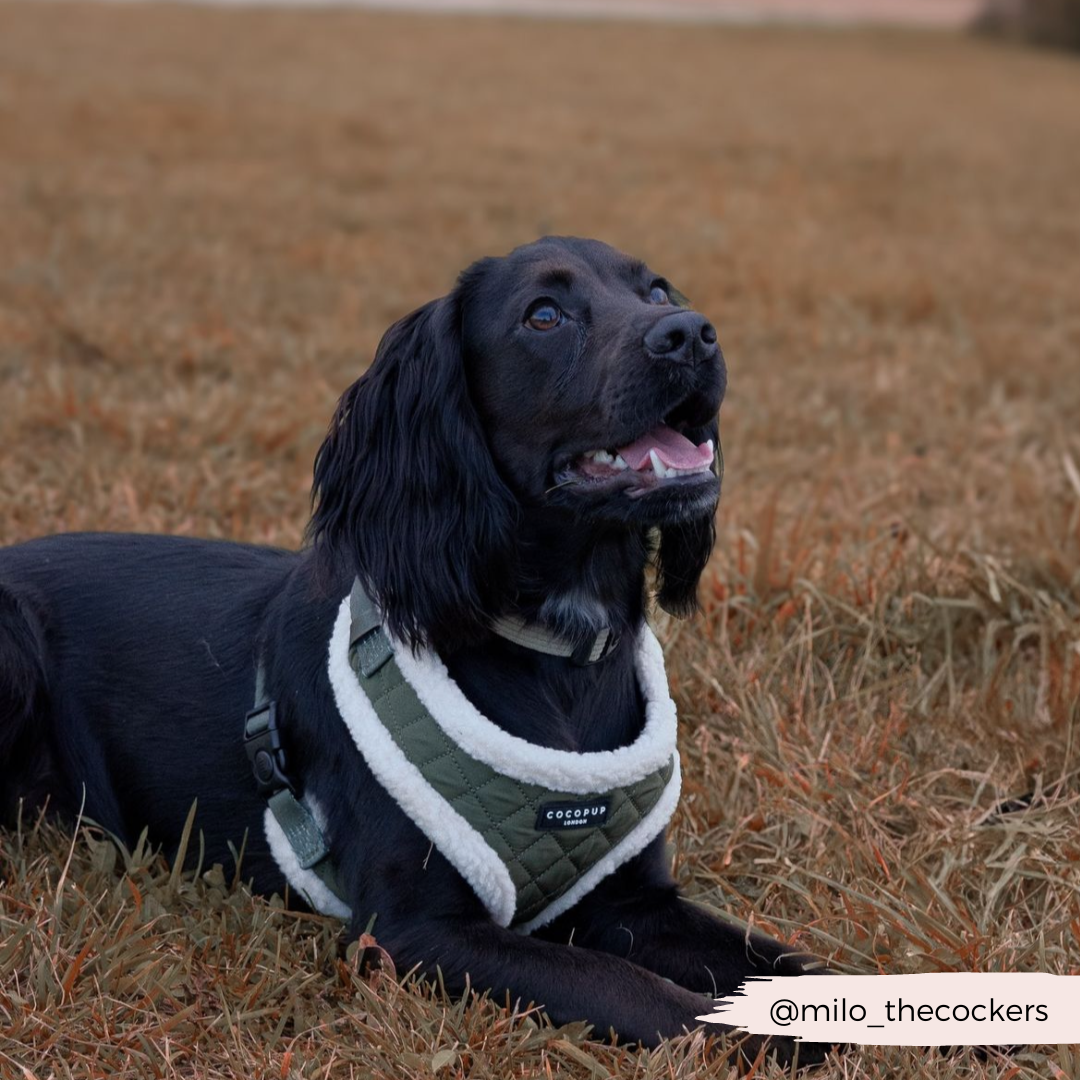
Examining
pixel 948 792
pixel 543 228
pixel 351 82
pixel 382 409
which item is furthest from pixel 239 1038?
pixel 351 82

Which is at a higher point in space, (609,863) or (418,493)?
(418,493)

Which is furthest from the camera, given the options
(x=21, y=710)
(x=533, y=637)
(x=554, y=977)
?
(x=21, y=710)

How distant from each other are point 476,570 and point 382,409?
386 mm

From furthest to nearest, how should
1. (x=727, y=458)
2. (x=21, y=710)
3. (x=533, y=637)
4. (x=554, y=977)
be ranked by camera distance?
(x=727, y=458) < (x=21, y=710) < (x=533, y=637) < (x=554, y=977)

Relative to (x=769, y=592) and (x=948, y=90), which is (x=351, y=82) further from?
(x=769, y=592)

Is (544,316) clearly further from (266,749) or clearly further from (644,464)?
(266,749)

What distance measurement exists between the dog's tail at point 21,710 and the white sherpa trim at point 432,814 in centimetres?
78

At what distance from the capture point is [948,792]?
318cm

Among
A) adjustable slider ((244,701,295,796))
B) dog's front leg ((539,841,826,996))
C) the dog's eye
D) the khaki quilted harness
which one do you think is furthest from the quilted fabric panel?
the dog's eye

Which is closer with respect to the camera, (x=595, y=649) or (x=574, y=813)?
(x=574, y=813)

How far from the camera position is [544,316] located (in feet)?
8.88

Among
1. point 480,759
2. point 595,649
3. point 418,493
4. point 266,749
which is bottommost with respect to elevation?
point 266,749

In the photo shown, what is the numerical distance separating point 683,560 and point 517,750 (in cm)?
68

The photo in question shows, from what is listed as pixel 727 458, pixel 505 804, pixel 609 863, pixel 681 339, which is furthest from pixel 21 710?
pixel 727 458
